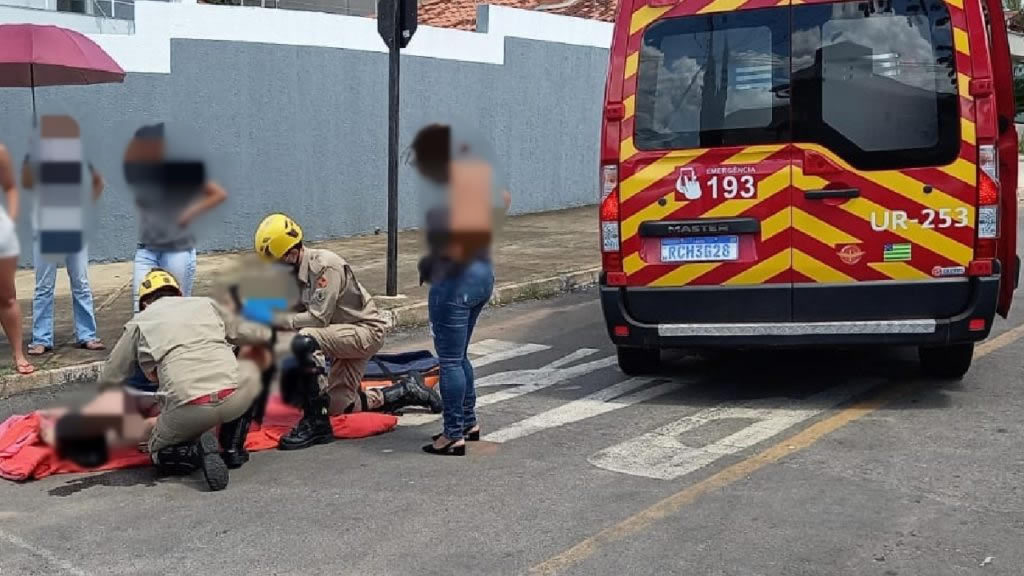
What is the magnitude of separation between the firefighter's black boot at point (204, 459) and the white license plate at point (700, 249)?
84.4 inches

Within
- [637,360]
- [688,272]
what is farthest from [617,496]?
[637,360]

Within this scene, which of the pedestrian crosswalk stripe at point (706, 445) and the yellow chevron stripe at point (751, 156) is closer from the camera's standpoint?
the yellow chevron stripe at point (751, 156)

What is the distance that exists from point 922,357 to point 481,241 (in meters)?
6.23

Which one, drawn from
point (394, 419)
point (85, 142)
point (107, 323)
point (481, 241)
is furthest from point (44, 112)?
point (394, 419)

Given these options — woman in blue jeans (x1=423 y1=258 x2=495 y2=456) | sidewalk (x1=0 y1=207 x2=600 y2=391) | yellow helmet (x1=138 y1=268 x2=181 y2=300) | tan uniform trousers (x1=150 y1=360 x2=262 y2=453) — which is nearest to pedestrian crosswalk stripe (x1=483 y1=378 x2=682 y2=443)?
woman in blue jeans (x1=423 y1=258 x2=495 y2=456)

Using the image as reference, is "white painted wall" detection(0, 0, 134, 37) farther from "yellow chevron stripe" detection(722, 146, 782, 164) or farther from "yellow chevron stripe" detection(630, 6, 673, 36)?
"yellow chevron stripe" detection(630, 6, 673, 36)

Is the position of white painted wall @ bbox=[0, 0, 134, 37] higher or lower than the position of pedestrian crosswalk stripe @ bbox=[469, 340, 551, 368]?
higher

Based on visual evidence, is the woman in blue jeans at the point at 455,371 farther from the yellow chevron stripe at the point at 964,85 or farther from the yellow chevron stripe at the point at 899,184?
the yellow chevron stripe at the point at 964,85

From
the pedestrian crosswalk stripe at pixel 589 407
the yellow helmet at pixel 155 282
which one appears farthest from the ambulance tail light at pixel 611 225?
the yellow helmet at pixel 155 282

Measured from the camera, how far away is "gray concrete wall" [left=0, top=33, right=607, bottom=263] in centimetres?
78

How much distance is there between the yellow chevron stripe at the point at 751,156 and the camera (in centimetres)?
447

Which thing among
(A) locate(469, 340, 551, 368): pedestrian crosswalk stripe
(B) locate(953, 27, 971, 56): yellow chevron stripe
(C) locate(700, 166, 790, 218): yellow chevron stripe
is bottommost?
(A) locate(469, 340, 551, 368): pedestrian crosswalk stripe

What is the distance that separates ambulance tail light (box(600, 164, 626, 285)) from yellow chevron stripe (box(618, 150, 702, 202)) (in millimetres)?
110

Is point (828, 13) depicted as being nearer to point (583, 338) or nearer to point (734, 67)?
point (734, 67)
